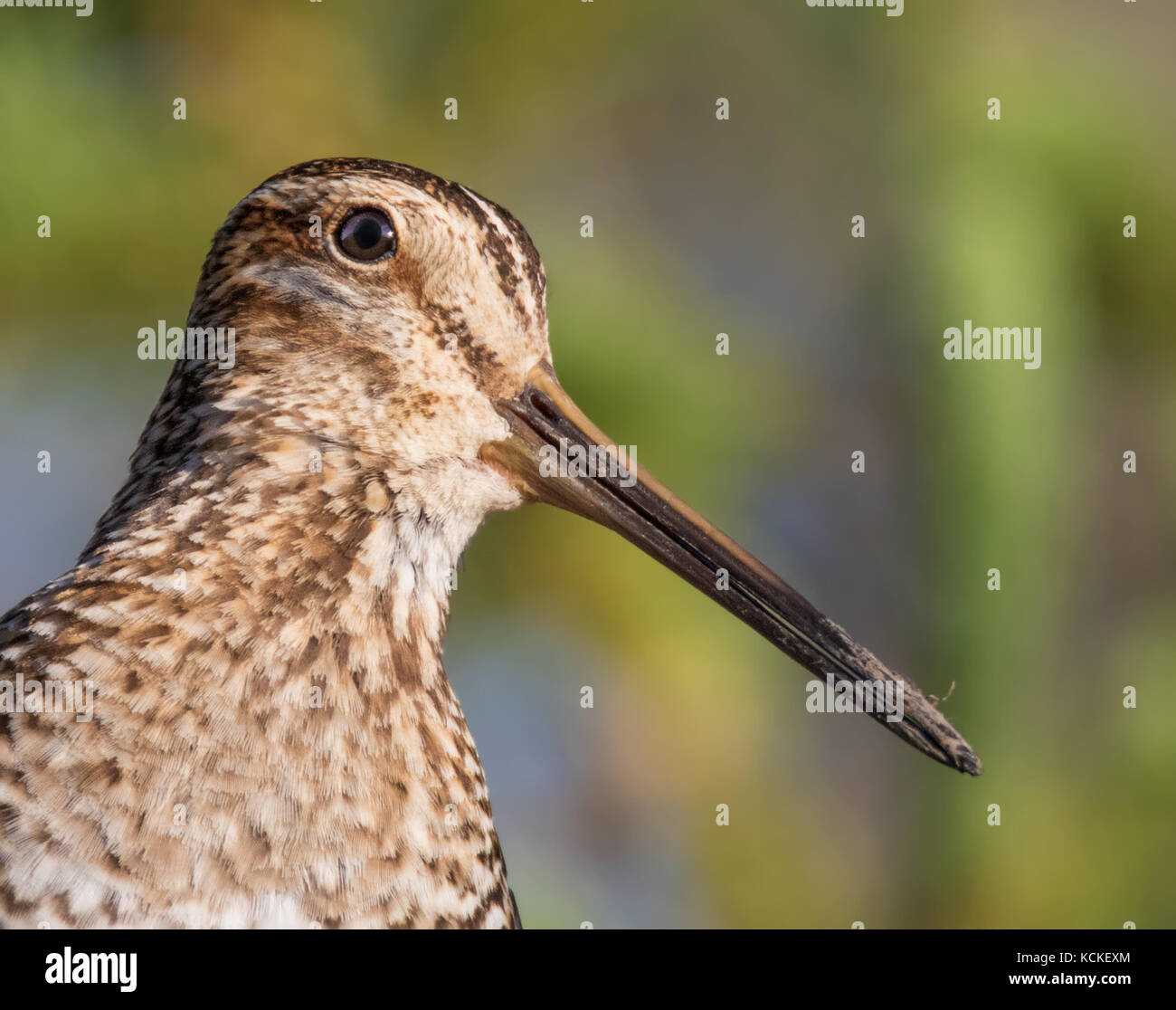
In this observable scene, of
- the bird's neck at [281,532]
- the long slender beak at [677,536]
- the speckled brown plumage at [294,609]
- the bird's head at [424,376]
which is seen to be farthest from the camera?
the long slender beak at [677,536]

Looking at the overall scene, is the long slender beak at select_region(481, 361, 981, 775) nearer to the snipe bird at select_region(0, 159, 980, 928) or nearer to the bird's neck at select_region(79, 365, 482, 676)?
the snipe bird at select_region(0, 159, 980, 928)

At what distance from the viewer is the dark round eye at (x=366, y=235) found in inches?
96.7

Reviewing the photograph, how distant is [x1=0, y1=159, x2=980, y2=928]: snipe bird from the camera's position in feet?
6.99

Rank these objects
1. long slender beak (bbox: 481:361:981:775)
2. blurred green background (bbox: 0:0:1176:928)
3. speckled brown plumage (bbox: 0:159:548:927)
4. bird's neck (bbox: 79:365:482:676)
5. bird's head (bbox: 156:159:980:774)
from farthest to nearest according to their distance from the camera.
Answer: blurred green background (bbox: 0:0:1176:928), long slender beak (bbox: 481:361:981:775), bird's head (bbox: 156:159:980:774), bird's neck (bbox: 79:365:482:676), speckled brown plumage (bbox: 0:159:548:927)

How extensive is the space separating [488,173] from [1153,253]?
278cm

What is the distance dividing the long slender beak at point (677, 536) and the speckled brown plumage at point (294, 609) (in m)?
0.06

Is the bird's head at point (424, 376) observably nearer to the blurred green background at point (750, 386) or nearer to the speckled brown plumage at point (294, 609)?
the speckled brown plumage at point (294, 609)

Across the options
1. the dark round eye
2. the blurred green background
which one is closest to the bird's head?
the dark round eye

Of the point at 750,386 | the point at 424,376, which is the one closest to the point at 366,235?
the point at 424,376

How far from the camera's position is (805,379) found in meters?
7.21

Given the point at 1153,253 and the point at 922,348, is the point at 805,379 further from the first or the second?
the point at 1153,253

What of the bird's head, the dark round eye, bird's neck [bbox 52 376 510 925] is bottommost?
bird's neck [bbox 52 376 510 925]

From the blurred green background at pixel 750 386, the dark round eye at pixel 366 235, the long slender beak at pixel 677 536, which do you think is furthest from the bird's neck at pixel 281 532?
the blurred green background at pixel 750 386

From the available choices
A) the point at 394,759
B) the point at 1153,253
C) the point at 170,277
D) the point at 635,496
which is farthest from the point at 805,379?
the point at 394,759
